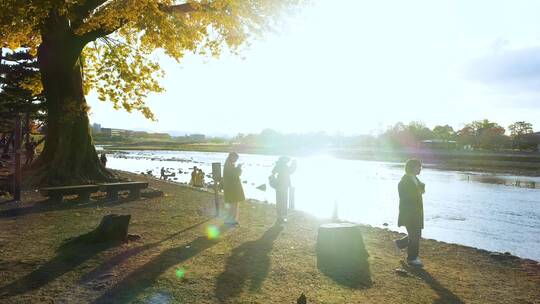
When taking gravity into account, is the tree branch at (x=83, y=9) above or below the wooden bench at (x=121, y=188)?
above

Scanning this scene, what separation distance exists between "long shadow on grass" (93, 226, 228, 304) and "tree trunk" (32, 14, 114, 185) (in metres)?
9.80

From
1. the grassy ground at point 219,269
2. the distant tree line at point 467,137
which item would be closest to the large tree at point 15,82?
the grassy ground at point 219,269

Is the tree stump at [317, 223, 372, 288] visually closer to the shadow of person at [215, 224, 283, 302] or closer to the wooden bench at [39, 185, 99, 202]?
the shadow of person at [215, 224, 283, 302]

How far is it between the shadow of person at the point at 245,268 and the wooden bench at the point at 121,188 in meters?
7.27

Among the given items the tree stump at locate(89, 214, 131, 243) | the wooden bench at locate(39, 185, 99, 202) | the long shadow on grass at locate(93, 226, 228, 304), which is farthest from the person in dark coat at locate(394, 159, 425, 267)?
the wooden bench at locate(39, 185, 99, 202)

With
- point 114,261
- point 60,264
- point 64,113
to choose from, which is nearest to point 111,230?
point 114,261

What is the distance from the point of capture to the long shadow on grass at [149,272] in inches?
239

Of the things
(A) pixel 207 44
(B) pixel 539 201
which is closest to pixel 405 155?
(B) pixel 539 201

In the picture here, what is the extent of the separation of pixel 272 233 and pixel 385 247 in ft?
9.29

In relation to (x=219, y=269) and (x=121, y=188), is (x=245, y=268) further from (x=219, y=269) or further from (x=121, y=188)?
(x=121, y=188)

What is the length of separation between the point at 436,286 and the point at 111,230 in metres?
6.50

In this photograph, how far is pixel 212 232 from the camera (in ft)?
34.9

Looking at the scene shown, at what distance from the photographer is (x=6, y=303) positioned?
573cm

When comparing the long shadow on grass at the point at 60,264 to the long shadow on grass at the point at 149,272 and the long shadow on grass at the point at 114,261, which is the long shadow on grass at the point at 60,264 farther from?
the long shadow on grass at the point at 149,272
